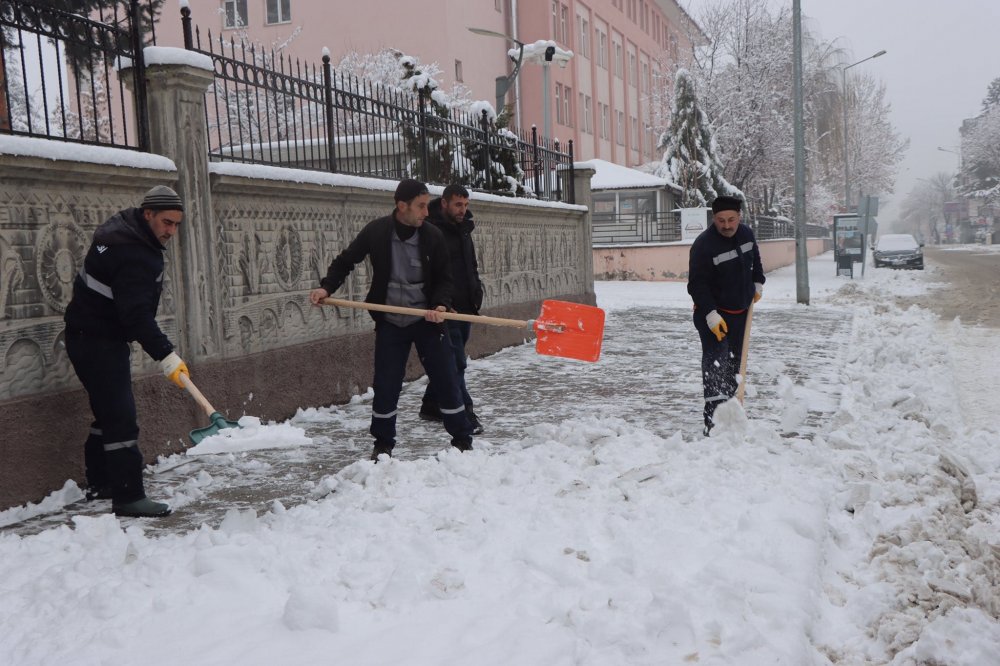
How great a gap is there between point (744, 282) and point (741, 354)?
22.1 inches

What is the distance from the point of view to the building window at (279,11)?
32.1m

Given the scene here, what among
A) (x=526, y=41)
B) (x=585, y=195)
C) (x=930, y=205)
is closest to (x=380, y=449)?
(x=585, y=195)

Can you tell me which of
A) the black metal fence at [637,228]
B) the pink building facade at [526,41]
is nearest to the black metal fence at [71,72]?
the pink building facade at [526,41]

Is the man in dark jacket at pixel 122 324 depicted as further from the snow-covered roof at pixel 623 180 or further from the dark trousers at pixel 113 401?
the snow-covered roof at pixel 623 180

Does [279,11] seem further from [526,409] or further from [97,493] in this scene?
[97,493]

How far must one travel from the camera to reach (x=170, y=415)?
6.32 metres

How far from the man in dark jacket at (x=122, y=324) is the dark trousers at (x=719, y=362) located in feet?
11.9

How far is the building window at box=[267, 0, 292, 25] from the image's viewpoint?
105 ft

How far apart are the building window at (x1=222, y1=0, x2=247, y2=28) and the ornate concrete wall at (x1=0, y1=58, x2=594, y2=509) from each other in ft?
85.6

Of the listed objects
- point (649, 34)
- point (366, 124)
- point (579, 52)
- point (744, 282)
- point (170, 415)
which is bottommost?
point (170, 415)

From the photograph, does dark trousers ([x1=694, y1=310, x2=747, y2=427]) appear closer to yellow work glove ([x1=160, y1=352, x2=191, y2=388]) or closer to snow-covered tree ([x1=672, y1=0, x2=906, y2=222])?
yellow work glove ([x1=160, y1=352, x2=191, y2=388])

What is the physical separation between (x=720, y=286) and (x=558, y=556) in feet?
11.2

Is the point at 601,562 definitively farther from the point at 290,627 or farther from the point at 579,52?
the point at 579,52

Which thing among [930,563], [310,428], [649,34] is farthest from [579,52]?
[930,563]
